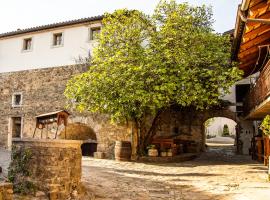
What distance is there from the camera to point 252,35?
9.71 meters

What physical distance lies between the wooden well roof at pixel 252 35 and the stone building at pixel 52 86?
5.06 metres

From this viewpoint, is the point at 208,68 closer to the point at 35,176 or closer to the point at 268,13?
the point at 268,13

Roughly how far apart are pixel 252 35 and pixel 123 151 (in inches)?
291

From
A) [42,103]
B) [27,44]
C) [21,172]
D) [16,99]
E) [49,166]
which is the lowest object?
[21,172]

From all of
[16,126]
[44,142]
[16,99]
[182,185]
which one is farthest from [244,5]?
[16,126]

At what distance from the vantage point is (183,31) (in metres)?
13.6

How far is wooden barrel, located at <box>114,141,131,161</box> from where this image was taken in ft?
45.0

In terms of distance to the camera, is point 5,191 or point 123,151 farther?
point 123,151

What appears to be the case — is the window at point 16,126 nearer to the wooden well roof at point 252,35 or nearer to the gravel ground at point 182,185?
the gravel ground at point 182,185

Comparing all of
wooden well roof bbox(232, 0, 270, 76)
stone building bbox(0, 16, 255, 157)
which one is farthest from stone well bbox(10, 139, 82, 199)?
stone building bbox(0, 16, 255, 157)

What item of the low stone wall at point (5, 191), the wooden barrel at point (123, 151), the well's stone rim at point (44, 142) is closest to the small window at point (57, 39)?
the wooden barrel at point (123, 151)

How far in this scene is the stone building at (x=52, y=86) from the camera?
16.8 m

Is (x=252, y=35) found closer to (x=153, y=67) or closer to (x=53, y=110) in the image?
(x=153, y=67)

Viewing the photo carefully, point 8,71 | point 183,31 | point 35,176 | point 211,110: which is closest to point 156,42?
point 183,31
